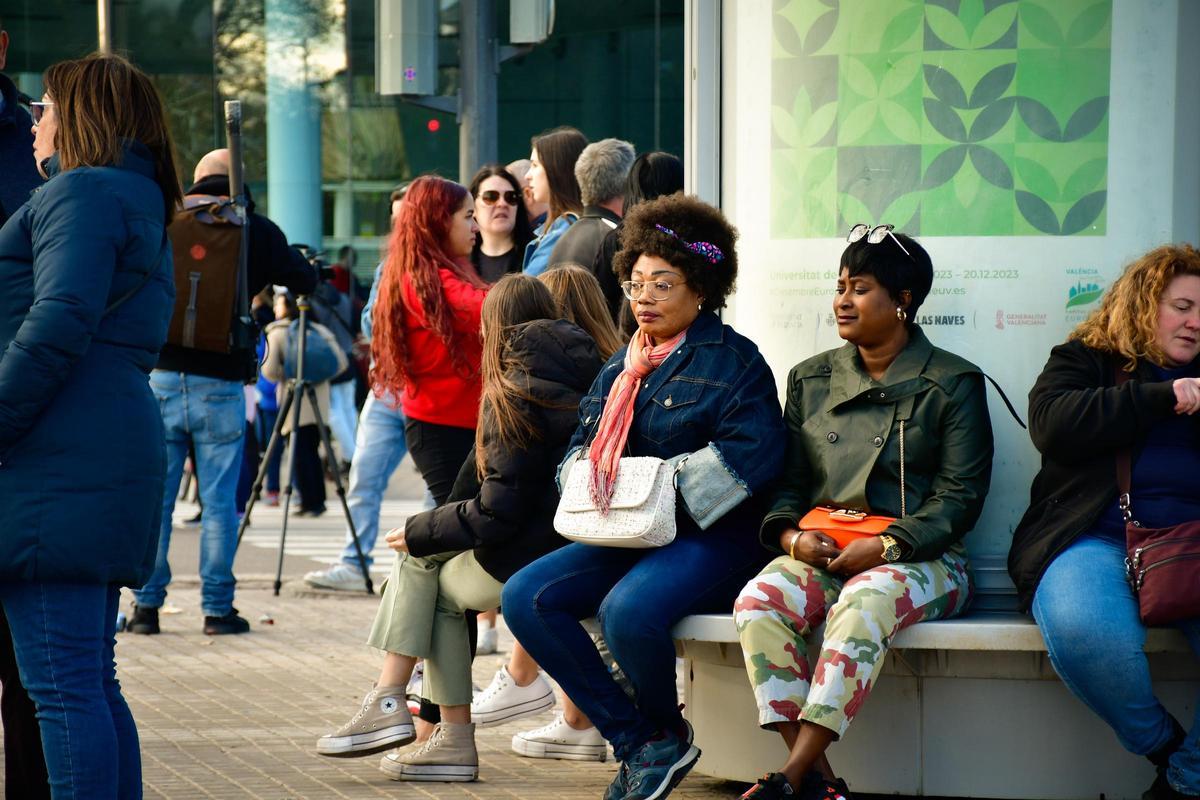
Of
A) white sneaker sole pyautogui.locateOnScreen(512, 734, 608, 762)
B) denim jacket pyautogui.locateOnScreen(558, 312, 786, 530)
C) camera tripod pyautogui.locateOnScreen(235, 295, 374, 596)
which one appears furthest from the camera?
→ camera tripod pyautogui.locateOnScreen(235, 295, 374, 596)

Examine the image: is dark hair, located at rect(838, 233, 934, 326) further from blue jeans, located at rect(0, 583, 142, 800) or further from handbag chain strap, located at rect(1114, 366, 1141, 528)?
blue jeans, located at rect(0, 583, 142, 800)

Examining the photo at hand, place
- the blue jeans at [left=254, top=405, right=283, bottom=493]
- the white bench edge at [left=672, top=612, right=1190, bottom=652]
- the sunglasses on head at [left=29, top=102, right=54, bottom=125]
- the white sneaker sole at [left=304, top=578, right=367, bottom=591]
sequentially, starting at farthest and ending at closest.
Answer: the blue jeans at [left=254, top=405, right=283, bottom=493] → the white sneaker sole at [left=304, top=578, right=367, bottom=591] → the white bench edge at [left=672, top=612, right=1190, bottom=652] → the sunglasses on head at [left=29, top=102, right=54, bottom=125]

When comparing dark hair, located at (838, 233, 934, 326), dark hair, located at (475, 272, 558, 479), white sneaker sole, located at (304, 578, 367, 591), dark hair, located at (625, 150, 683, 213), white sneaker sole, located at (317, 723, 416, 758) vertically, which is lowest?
white sneaker sole, located at (304, 578, 367, 591)

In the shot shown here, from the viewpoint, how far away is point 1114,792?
201 inches

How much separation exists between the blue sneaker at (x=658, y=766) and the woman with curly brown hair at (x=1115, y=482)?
104 cm

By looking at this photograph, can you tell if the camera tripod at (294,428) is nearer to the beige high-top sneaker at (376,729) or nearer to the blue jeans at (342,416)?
the blue jeans at (342,416)

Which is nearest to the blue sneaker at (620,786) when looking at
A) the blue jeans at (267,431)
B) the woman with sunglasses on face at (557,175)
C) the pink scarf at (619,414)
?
the pink scarf at (619,414)

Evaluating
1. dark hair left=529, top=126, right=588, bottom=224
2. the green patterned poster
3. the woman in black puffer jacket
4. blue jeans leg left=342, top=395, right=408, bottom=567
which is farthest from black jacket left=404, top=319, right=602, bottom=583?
blue jeans leg left=342, top=395, right=408, bottom=567

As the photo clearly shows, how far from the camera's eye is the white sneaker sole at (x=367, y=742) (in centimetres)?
577

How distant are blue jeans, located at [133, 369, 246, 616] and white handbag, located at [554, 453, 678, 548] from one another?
129 inches

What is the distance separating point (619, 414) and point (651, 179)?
2.03m

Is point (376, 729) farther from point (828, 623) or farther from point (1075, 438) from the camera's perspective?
point (1075, 438)

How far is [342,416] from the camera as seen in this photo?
547 inches

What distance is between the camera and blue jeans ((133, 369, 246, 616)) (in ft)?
26.8
